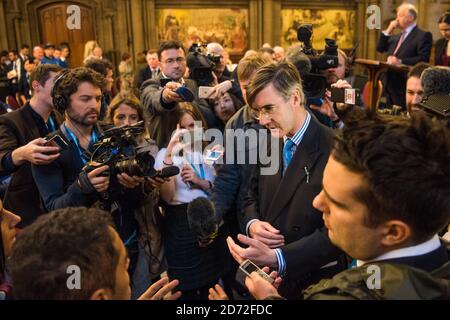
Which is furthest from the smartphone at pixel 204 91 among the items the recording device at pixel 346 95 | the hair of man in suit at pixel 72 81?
the recording device at pixel 346 95

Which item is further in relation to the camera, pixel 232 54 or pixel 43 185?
pixel 232 54

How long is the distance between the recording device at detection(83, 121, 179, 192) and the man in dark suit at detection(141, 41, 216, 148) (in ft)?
2.59

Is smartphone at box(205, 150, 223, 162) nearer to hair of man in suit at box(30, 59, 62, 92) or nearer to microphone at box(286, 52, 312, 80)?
microphone at box(286, 52, 312, 80)

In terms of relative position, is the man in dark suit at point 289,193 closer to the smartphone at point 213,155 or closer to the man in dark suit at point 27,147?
the smartphone at point 213,155

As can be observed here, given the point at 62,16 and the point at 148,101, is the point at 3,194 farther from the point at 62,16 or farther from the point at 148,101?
the point at 62,16

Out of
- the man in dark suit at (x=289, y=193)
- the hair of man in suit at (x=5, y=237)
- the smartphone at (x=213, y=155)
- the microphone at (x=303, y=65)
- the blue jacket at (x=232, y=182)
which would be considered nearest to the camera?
the hair of man in suit at (x=5, y=237)

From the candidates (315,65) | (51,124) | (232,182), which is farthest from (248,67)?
(51,124)

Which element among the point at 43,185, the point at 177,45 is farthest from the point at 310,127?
the point at 177,45

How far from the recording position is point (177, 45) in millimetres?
4074

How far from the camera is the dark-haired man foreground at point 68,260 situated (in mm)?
1196

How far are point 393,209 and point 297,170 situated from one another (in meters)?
0.93

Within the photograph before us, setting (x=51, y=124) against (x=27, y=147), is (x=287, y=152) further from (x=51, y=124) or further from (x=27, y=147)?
(x=51, y=124)

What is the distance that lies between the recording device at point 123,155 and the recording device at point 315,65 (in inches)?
45.6

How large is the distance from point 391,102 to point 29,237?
16.9 ft
